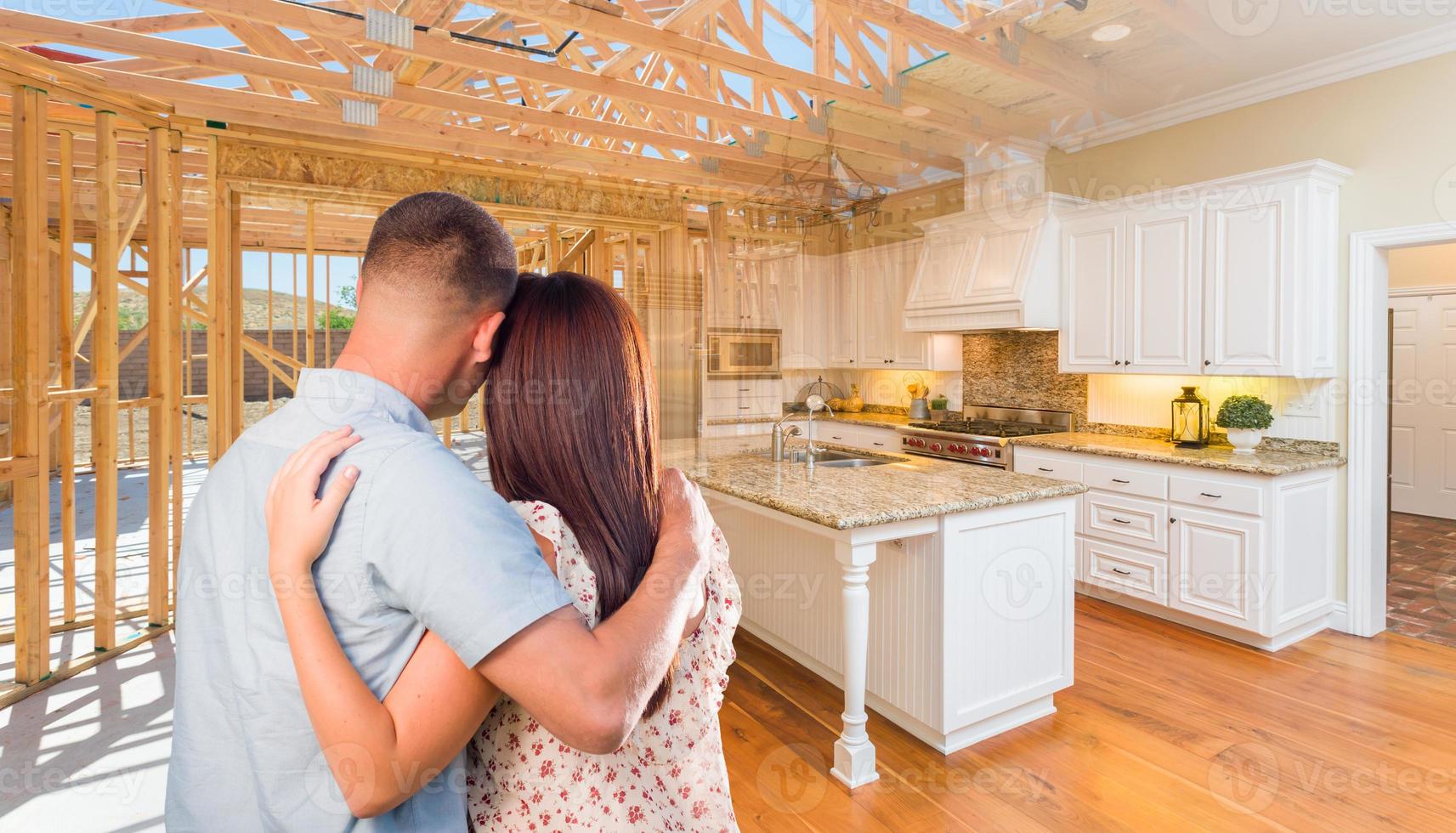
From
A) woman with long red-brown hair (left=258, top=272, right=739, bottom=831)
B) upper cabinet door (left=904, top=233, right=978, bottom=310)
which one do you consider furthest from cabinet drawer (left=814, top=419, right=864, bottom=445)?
woman with long red-brown hair (left=258, top=272, right=739, bottom=831)

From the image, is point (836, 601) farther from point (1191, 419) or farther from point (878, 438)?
point (878, 438)

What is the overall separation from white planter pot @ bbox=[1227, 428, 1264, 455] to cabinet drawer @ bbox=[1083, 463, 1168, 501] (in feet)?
1.47

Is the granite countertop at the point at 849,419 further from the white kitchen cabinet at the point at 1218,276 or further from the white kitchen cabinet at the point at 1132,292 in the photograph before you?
the white kitchen cabinet at the point at 1218,276

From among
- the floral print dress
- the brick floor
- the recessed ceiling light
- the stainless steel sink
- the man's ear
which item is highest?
the recessed ceiling light

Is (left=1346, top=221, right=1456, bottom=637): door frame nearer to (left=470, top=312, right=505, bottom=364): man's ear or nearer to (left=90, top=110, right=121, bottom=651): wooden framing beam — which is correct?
(left=470, top=312, right=505, bottom=364): man's ear

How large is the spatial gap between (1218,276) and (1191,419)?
87cm

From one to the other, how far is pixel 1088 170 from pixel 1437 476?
4641 millimetres

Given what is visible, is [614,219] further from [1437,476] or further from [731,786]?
[1437,476]

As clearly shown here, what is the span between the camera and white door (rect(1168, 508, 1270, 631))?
3605 mm

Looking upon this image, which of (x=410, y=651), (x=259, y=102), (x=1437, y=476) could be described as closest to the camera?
(x=410, y=651)

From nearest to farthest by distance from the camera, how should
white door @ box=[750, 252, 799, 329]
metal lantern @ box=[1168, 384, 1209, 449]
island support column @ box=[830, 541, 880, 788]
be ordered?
1. island support column @ box=[830, 541, 880, 788]
2. metal lantern @ box=[1168, 384, 1209, 449]
3. white door @ box=[750, 252, 799, 329]

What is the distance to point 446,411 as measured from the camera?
0.98 metres

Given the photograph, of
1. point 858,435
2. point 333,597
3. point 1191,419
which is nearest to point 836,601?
point 333,597

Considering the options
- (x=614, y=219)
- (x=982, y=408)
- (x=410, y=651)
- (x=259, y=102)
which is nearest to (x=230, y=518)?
(x=410, y=651)
